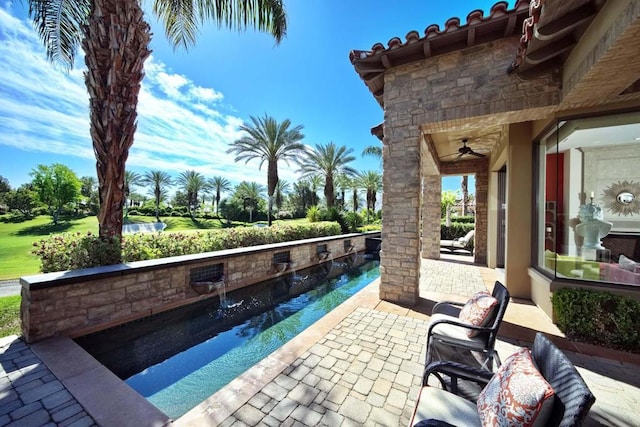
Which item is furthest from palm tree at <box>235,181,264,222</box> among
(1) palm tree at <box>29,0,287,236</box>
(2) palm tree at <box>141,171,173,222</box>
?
(1) palm tree at <box>29,0,287,236</box>

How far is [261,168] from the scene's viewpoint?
1789 centimetres

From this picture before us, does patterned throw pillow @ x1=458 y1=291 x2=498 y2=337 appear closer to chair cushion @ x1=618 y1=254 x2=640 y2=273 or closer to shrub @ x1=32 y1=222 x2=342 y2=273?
chair cushion @ x1=618 y1=254 x2=640 y2=273

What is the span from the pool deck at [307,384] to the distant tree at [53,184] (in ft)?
104

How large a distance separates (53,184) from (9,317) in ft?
101

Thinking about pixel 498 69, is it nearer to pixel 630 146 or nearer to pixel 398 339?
pixel 630 146

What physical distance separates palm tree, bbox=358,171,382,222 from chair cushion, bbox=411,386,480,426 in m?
25.0

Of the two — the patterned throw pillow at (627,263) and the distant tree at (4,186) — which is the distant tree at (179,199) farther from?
the patterned throw pillow at (627,263)

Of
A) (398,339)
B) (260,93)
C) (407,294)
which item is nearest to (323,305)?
(407,294)

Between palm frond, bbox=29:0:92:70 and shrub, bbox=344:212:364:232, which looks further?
shrub, bbox=344:212:364:232

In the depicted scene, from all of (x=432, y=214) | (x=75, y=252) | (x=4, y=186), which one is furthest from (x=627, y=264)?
(x=4, y=186)

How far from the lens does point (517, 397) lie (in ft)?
4.20

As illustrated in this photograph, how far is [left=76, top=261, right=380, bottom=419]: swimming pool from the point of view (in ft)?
9.89

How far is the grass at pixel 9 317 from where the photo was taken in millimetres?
3705

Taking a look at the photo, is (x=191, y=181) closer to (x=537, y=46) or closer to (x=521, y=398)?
(x=537, y=46)
